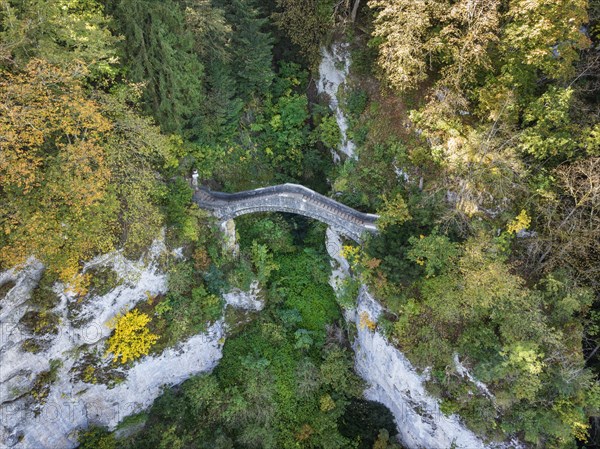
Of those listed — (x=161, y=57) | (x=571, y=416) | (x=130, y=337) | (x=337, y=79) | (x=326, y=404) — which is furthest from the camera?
(x=337, y=79)

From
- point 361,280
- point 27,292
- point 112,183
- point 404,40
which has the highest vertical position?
point 404,40

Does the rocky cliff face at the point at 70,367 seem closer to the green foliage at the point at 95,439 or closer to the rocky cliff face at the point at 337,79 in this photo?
the green foliage at the point at 95,439

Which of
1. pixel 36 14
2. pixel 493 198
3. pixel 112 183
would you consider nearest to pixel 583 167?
pixel 493 198

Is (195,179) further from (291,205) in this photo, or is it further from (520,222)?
(520,222)

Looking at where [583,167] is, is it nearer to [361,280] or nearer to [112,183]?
[361,280]

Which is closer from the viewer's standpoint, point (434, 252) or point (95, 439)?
point (434, 252)

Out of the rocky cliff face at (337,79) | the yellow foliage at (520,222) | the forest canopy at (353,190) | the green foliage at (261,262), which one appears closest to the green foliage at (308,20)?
the forest canopy at (353,190)

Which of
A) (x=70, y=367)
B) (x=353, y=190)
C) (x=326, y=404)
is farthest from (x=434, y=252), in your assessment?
(x=70, y=367)
